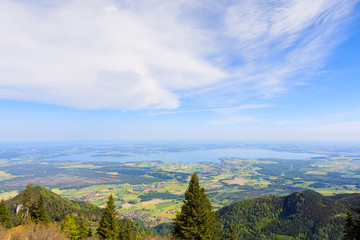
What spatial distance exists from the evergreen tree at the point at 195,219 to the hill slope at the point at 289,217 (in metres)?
75.5

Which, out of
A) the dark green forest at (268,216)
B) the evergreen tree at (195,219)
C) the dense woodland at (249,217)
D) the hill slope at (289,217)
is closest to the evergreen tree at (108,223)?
the dense woodland at (249,217)

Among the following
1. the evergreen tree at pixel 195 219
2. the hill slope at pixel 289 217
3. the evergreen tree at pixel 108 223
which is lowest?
the hill slope at pixel 289 217

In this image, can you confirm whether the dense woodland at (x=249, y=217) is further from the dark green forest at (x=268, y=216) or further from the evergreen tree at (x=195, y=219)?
the evergreen tree at (x=195, y=219)

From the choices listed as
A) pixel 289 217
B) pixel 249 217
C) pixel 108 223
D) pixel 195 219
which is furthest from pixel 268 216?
pixel 195 219

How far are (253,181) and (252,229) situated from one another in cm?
11653

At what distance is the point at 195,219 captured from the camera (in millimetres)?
20859

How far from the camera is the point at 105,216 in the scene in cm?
3186

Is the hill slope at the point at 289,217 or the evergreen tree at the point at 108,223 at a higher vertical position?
the evergreen tree at the point at 108,223

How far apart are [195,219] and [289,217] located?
93337 millimetres

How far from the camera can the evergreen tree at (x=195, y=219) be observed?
67.0ft

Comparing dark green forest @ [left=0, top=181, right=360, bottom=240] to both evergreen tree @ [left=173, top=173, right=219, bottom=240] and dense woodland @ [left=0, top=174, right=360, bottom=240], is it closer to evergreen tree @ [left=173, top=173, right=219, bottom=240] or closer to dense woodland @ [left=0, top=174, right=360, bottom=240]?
dense woodland @ [left=0, top=174, right=360, bottom=240]

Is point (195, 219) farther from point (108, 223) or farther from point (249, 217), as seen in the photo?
point (249, 217)

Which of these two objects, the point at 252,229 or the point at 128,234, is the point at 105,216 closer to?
the point at 128,234

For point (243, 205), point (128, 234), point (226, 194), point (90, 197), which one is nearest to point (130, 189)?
point (90, 197)
